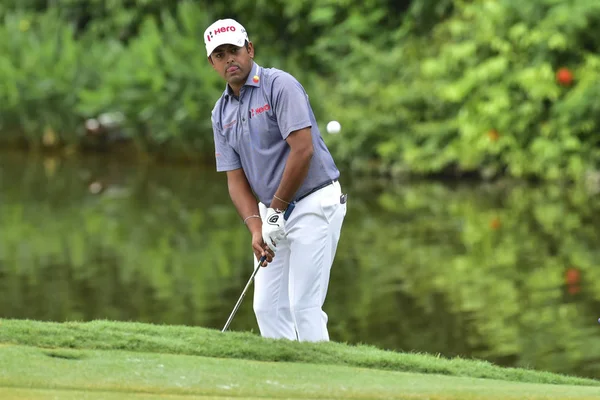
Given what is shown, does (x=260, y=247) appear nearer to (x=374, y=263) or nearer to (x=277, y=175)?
(x=277, y=175)

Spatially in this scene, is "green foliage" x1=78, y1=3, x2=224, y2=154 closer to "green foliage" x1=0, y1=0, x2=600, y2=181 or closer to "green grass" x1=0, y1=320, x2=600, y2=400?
"green foliage" x1=0, y1=0, x2=600, y2=181

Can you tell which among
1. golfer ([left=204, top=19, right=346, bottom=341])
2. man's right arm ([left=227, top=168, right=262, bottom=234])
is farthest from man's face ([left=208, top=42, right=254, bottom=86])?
man's right arm ([left=227, top=168, right=262, bottom=234])

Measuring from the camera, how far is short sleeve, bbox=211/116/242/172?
651 cm

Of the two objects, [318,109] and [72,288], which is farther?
[318,109]

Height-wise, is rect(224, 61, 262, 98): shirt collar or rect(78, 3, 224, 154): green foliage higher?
rect(78, 3, 224, 154): green foliage

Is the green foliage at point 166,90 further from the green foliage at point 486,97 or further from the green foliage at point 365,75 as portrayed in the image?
the green foliage at point 486,97

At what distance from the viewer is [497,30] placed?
2080 cm

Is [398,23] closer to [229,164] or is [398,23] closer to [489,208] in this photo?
[489,208]

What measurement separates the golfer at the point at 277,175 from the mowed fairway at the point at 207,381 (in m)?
0.72

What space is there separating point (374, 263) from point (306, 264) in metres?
7.55

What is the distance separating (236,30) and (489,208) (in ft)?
38.5

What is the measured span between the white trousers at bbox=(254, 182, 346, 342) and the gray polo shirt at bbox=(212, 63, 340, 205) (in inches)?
4.0

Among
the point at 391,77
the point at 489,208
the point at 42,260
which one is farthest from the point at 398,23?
the point at 42,260

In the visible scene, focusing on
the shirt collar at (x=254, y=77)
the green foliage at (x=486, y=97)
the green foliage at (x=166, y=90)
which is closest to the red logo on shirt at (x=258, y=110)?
the shirt collar at (x=254, y=77)
